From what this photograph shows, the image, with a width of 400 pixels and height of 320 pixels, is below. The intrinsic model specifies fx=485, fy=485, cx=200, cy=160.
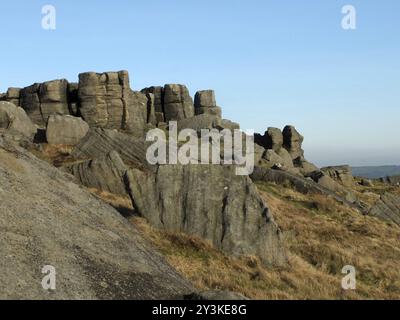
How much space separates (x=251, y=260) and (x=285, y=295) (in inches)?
132

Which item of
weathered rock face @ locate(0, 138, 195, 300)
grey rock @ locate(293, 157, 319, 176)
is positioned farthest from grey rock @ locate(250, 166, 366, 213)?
weathered rock face @ locate(0, 138, 195, 300)

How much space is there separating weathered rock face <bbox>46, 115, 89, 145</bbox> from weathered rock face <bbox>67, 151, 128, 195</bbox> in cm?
1365

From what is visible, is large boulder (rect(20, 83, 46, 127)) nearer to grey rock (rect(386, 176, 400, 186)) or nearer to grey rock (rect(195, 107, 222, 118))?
grey rock (rect(195, 107, 222, 118))

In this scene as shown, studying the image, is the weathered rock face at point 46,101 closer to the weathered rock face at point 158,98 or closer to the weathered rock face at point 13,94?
the weathered rock face at point 13,94

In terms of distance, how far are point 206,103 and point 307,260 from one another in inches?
2498

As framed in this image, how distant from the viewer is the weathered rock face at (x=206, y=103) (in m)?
83.4

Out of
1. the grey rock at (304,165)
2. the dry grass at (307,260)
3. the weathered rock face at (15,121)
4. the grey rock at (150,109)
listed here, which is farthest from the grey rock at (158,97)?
the dry grass at (307,260)

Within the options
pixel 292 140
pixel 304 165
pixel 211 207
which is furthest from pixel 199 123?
pixel 211 207

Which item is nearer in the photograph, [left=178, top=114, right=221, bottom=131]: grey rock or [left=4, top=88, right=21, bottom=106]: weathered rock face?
[left=4, top=88, right=21, bottom=106]: weathered rock face

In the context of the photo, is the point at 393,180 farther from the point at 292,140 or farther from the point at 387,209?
the point at 387,209

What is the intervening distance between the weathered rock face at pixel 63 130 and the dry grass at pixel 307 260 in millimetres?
18683

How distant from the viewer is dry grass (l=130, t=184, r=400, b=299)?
54.4 feet
